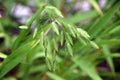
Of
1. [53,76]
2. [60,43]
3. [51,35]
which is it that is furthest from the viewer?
[60,43]

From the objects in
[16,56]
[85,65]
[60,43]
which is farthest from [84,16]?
[16,56]

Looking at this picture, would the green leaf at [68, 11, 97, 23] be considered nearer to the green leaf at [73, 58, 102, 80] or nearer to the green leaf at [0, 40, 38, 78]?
the green leaf at [73, 58, 102, 80]

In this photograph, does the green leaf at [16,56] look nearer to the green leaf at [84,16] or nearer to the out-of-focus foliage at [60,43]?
the out-of-focus foliage at [60,43]

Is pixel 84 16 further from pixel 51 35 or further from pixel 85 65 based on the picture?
pixel 51 35

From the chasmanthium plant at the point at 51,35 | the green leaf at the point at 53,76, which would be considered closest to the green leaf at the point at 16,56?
the chasmanthium plant at the point at 51,35

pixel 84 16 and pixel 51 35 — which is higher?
pixel 84 16

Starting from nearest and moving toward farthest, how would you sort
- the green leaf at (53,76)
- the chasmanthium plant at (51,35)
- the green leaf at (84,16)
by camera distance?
the chasmanthium plant at (51,35) < the green leaf at (53,76) < the green leaf at (84,16)

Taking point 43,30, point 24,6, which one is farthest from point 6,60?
point 24,6

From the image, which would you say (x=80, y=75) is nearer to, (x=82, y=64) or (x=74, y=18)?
(x=82, y=64)

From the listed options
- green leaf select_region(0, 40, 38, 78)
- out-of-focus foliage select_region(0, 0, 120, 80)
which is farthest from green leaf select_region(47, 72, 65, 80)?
green leaf select_region(0, 40, 38, 78)
